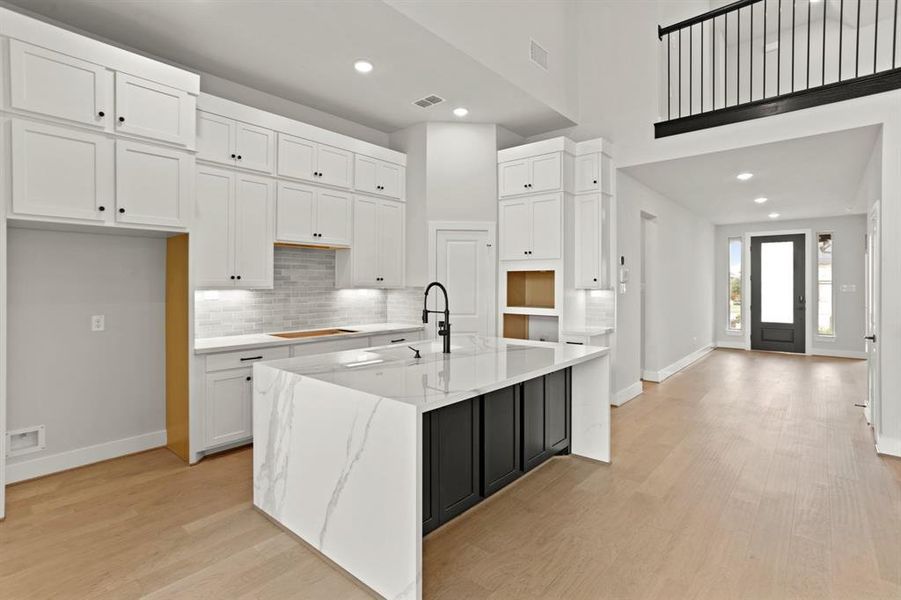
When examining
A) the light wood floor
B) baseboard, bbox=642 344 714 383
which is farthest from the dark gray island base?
baseboard, bbox=642 344 714 383

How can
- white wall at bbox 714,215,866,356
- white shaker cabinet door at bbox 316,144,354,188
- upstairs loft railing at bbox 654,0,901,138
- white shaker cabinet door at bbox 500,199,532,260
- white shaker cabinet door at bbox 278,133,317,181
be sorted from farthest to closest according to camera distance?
white wall at bbox 714,215,866,356 < white shaker cabinet door at bbox 500,199,532,260 < white shaker cabinet door at bbox 316,144,354,188 < upstairs loft railing at bbox 654,0,901,138 < white shaker cabinet door at bbox 278,133,317,181

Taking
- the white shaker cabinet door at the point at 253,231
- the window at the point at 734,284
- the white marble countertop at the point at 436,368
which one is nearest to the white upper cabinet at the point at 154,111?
the white shaker cabinet door at the point at 253,231

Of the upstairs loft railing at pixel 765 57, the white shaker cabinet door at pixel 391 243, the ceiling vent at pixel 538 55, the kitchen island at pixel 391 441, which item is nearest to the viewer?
the kitchen island at pixel 391 441

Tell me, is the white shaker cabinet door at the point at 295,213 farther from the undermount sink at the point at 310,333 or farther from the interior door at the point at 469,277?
the interior door at the point at 469,277

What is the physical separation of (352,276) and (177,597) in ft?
10.6

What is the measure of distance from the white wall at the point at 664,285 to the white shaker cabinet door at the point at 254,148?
369 centimetres

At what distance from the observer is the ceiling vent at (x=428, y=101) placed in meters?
4.69

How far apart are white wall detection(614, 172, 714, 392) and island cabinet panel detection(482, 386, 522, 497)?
8.69 feet

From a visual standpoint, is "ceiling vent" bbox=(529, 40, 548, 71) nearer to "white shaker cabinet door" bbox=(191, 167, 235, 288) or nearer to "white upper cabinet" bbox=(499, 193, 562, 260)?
"white upper cabinet" bbox=(499, 193, 562, 260)

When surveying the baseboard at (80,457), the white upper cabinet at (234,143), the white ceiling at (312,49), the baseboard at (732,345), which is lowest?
the baseboard at (80,457)

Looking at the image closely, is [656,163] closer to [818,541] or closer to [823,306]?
[818,541]

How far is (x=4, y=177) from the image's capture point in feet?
8.87

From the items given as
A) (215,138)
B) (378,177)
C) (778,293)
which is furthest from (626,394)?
(778,293)

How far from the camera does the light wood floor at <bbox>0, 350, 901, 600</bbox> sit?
2.11m
